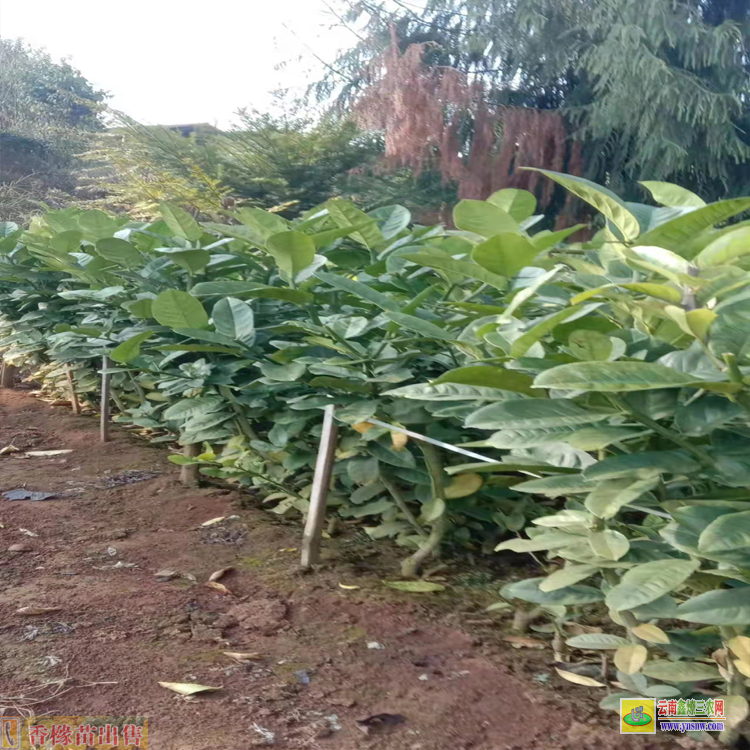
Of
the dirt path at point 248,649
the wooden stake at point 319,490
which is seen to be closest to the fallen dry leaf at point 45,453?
the dirt path at point 248,649

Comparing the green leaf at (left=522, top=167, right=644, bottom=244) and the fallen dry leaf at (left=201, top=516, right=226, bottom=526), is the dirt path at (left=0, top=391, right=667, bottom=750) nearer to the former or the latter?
the fallen dry leaf at (left=201, top=516, right=226, bottom=526)

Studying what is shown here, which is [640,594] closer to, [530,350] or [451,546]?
[530,350]

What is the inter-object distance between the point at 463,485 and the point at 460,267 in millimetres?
689

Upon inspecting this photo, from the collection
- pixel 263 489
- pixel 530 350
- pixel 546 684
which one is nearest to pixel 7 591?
pixel 263 489

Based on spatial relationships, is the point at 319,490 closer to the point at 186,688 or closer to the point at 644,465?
the point at 186,688

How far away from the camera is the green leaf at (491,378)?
1.23m

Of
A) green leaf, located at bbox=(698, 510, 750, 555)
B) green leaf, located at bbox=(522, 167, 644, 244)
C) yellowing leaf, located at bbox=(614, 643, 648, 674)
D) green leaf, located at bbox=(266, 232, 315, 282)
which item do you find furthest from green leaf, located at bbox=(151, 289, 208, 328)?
green leaf, located at bbox=(698, 510, 750, 555)

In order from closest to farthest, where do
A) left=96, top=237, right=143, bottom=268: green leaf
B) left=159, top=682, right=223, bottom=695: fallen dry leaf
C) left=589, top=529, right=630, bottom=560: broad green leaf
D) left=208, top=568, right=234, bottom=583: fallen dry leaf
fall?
left=589, top=529, right=630, bottom=560: broad green leaf → left=159, top=682, right=223, bottom=695: fallen dry leaf → left=208, top=568, right=234, bottom=583: fallen dry leaf → left=96, top=237, right=143, bottom=268: green leaf

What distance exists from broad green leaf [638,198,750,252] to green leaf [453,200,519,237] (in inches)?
16.5

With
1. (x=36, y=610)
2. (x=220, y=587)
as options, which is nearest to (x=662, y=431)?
(x=220, y=587)

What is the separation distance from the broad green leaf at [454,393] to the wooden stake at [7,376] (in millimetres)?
5356

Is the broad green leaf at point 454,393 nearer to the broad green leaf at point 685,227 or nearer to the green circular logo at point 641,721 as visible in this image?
the broad green leaf at point 685,227

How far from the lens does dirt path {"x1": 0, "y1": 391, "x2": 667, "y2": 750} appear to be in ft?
4.83

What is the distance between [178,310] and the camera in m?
2.16
